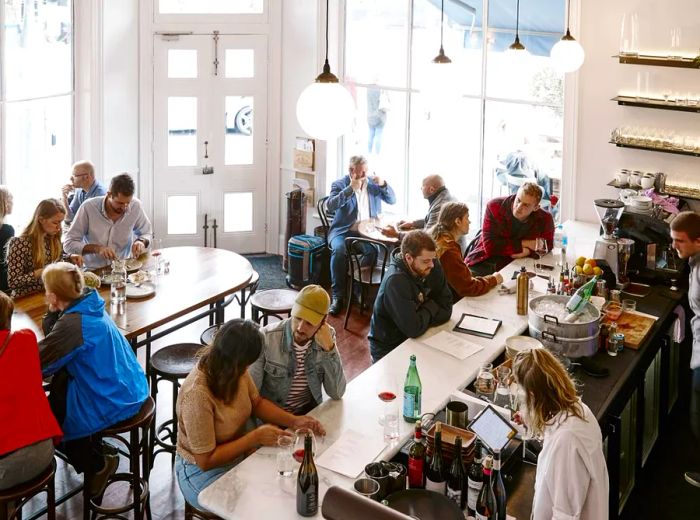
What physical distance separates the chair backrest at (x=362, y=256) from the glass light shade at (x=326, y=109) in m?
3.34

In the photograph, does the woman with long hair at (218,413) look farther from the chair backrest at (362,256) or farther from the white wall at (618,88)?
the white wall at (618,88)

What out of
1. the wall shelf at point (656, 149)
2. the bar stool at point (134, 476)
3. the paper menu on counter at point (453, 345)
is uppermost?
the wall shelf at point (656, 149)

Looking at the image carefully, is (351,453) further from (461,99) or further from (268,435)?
(461,99)

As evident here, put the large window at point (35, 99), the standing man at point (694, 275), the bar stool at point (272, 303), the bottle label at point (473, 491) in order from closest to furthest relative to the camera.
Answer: the bottle label at point (473, 491) → the standing man at point (694, 275) → the bar stool at point (272, 303) → the large window at point (35, 99)

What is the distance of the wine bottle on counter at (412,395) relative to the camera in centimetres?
376

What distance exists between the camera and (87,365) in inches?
162

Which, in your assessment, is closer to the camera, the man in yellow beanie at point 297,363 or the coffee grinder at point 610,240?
the man in yellow beanie at point 297,363

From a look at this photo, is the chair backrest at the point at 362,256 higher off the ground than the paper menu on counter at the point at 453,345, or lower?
higher

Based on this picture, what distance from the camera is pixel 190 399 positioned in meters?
3.38

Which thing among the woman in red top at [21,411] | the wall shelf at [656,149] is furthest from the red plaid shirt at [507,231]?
the woman in red top at [21,411]

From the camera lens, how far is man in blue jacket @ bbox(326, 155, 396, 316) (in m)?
7.72

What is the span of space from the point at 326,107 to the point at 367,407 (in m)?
1.36

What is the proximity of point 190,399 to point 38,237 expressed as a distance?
2279 mm

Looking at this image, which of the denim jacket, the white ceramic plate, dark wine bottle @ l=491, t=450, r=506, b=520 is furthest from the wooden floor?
dark wine bottle @ l=491, t=450, r=506, b=520
